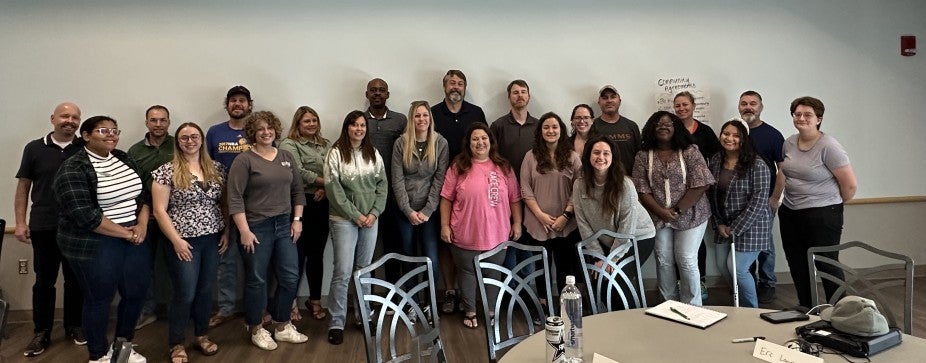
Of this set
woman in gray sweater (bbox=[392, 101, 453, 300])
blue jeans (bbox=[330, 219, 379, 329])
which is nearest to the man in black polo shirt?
woman in gray sweater (bbox=[392, 101, 453, 300])

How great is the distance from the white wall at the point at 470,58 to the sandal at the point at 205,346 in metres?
1.60

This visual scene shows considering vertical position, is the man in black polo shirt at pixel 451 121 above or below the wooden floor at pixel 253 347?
above

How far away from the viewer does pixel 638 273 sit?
2.42 meters

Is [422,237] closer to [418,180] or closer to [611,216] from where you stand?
[418,180]

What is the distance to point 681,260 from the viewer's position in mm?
3209

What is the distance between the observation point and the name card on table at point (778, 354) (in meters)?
1.50

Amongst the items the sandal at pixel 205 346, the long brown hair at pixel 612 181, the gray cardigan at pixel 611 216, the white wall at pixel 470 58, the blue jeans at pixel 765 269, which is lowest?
the sandal at pixel 205 346

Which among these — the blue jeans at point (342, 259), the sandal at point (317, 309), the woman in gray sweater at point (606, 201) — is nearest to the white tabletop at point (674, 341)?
the woman in gray sweater at point (606, 201)

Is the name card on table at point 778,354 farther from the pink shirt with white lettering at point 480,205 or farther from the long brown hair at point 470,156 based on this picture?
the long brown hair at point 470,156

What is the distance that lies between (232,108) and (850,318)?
11.8ft

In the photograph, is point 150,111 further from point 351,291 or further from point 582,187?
point 582,187

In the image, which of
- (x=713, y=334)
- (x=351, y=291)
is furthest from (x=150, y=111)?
(x=713, y=334)

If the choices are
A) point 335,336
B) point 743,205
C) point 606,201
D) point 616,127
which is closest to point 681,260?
point 743,205

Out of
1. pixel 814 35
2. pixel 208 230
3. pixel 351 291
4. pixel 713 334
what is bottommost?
pixel 351 291
